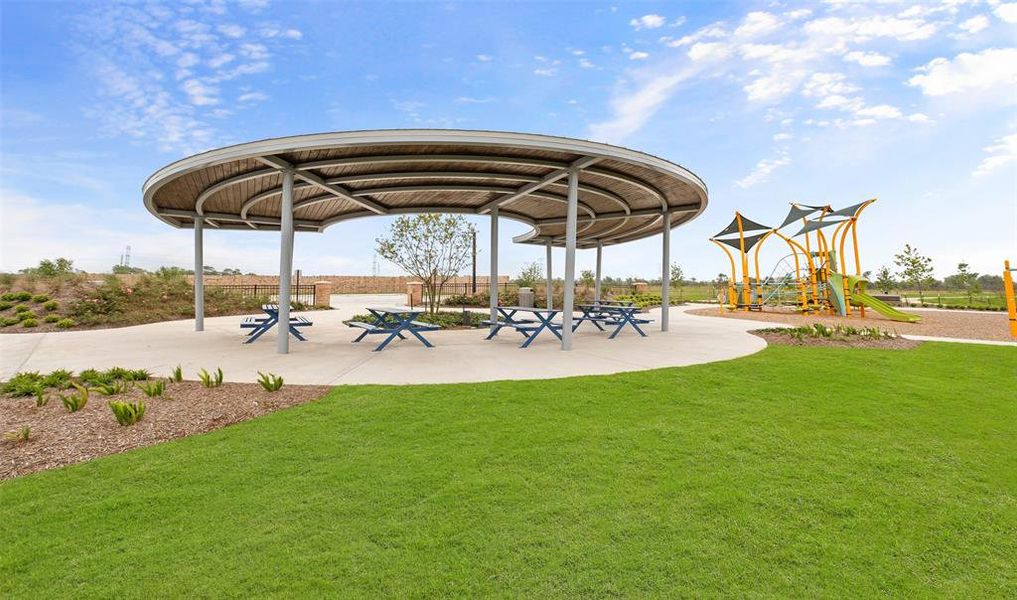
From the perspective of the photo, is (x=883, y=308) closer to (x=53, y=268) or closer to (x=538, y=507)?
(x=538, y=507)

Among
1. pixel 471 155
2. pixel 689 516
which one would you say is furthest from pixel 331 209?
pixel 689 516

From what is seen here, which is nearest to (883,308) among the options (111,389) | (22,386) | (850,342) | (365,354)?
(850,342)

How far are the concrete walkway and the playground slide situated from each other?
29.8ft

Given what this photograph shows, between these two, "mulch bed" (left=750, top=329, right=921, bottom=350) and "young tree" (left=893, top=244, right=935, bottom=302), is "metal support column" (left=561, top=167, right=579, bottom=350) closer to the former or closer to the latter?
"mulch bed" (left=750, top=329, right=921, bottom=350)

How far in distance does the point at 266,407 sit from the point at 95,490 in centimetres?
170

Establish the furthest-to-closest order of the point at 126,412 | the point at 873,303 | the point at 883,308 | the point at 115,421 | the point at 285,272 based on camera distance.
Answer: the point at 873,303 < the point at 883,308 < the point at 285,272 < the point at 115,421 < the point at 126,412

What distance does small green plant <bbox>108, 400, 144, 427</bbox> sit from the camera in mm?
3797

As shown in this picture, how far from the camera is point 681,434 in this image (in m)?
3.67

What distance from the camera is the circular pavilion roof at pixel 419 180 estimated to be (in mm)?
6770

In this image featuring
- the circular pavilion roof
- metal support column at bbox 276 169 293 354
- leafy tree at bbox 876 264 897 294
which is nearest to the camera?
the circular pavilion roof

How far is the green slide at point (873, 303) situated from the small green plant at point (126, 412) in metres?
20.5

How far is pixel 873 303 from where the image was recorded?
16422 millimetres

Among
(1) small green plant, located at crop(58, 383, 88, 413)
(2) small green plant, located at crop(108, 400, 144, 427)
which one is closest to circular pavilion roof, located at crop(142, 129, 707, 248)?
(1) small green plant, located at crop(58, 383, 88, 413)

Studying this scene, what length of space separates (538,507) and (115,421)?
3.96 metres
